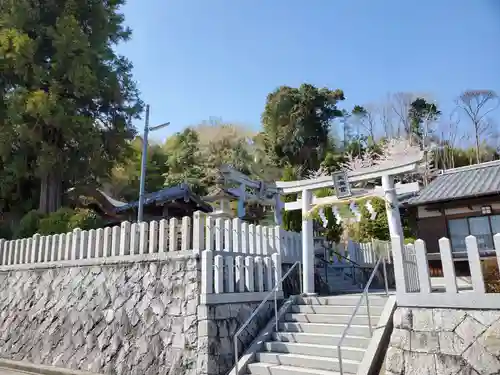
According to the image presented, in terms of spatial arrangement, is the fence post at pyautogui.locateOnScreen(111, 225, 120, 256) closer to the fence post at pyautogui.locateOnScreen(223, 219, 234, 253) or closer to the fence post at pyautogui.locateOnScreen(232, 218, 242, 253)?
the fence post at pyautogui.locateOnScreen(223, 219, 234, 253)

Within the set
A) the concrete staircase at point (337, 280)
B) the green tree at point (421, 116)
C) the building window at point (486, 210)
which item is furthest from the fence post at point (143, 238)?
the green tree at point (421, 116)

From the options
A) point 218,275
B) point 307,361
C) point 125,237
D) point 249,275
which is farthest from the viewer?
point 125,237

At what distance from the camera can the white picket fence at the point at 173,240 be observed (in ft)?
25.1

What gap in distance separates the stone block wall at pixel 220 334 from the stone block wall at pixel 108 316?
253 mm

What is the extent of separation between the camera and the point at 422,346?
5.42 metres

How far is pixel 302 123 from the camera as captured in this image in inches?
1409

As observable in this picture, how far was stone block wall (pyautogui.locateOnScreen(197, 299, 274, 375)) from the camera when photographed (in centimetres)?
→ 666

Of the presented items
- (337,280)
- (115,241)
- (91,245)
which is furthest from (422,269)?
(91,245)

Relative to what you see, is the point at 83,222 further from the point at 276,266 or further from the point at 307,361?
the point at 307,361

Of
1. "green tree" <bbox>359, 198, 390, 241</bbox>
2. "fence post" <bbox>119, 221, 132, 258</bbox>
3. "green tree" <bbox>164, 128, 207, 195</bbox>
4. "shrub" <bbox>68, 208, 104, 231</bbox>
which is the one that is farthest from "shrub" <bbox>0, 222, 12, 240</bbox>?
"green tree" <bbox>359, 198, 390, 241</bbox>

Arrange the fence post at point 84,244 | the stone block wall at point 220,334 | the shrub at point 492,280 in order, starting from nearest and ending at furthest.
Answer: the shrub at point 492,280
the stone block wall at point 220,334
the fence post at point 84,244

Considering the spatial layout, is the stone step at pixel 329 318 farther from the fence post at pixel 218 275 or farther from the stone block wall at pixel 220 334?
the fence post at pixel 218 275

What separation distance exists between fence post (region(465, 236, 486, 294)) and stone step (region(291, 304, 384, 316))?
201cm

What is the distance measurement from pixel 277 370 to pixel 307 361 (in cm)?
53
